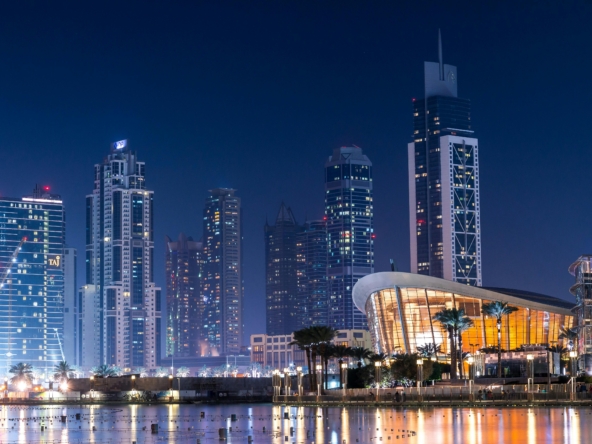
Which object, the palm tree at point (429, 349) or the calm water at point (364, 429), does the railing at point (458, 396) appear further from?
the palm tree at point (429, 349)

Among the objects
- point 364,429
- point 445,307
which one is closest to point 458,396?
point 364,429

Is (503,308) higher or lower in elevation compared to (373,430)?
higher

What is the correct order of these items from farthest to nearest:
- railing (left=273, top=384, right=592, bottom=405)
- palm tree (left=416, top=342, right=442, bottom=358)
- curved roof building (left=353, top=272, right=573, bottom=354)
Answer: curved roof building (left=353, top=272, right=573, bottom=354) < palm tree (left=416, top=342, right=442, bottom=358) < railing (left=273, top=384, right=592, bottom=405)

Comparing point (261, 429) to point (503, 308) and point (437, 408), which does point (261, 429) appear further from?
point (503, 308)

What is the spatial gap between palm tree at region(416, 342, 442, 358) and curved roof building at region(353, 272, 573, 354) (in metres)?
1.79

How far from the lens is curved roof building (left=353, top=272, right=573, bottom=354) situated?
17688 cm

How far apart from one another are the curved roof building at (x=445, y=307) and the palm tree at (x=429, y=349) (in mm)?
1787

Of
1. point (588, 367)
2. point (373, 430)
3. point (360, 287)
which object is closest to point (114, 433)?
point (373, 430)

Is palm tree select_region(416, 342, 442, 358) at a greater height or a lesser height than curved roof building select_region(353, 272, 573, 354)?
lesser

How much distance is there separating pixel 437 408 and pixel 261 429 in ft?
90.8

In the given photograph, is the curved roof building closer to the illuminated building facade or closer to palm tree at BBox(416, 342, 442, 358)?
palm tree at BBox(416, 342, 442, 358)

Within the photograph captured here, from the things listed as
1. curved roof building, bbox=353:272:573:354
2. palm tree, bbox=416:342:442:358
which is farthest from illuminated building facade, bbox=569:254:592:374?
curved roof building, bbox=353:272:573:354

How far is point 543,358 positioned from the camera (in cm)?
14088

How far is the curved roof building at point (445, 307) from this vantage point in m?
177
